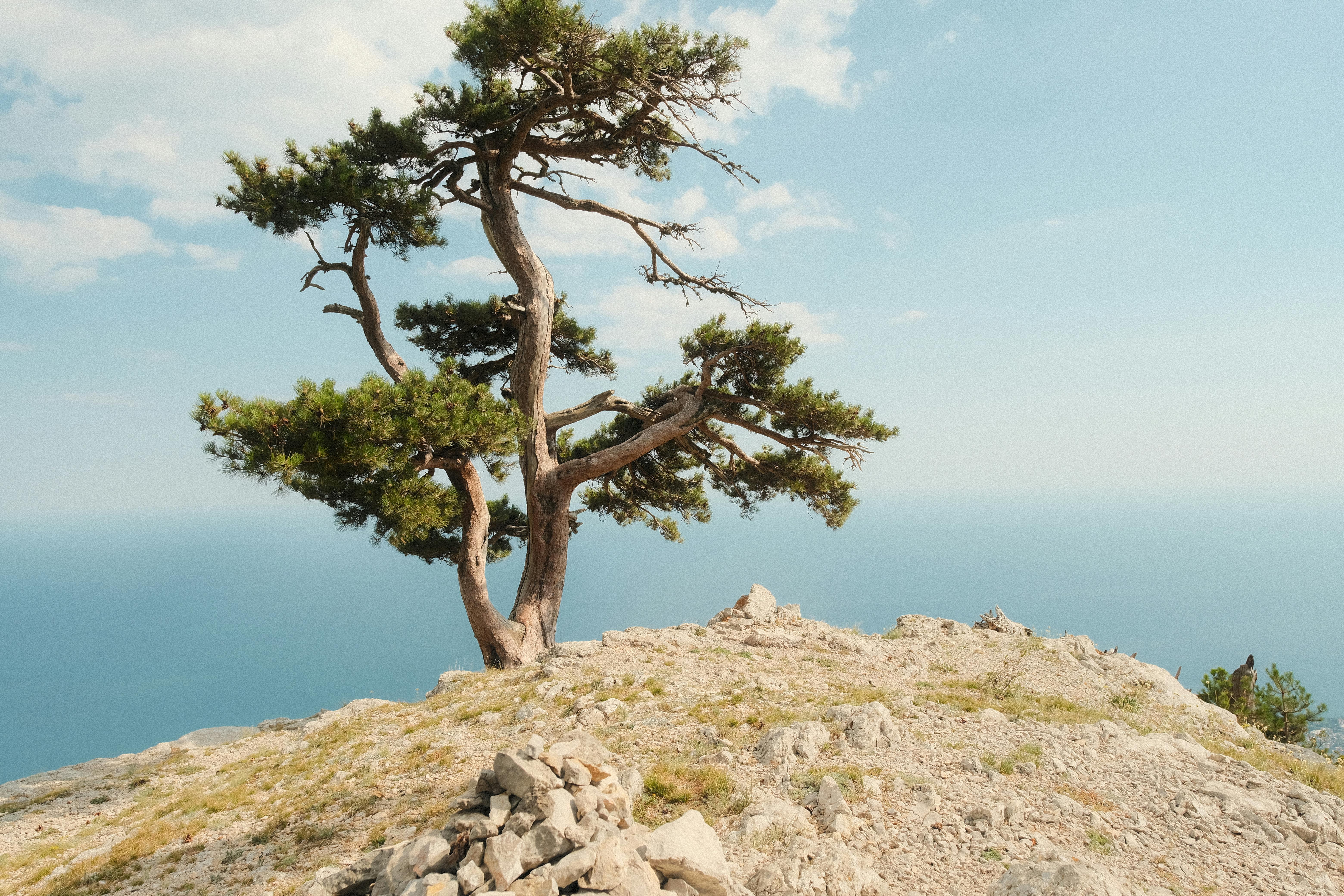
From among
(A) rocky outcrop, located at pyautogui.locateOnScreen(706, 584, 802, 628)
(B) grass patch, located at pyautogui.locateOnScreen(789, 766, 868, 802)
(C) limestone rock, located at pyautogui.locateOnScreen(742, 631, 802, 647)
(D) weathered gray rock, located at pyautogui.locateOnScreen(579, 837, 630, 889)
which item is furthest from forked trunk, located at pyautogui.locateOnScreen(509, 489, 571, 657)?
(D) weathered gray rock, located at pyautogui.locateOnScreen(579, 837, 630, 889)

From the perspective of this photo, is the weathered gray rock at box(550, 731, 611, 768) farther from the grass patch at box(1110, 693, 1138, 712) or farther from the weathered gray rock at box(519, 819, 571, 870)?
the grass patch at box(1110, 693, 1138, 712)

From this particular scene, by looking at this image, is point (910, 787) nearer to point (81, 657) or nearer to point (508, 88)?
point (508, 88)

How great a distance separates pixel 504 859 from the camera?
3.48m

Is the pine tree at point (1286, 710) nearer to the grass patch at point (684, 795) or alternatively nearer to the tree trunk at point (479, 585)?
the grass patch at point (684, 795)

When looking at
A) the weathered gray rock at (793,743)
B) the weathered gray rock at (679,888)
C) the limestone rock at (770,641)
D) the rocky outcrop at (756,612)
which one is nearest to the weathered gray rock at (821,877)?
the weathered gray rock at (679,888)

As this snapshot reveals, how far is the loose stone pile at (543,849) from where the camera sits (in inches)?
134

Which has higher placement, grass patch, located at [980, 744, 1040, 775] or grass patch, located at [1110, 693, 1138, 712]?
grass patch, located at [980, 744, 1040, 775]

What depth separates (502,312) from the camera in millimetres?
11938

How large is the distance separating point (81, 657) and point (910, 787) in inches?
8743

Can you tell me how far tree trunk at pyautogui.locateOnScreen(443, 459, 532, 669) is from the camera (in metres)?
10.7

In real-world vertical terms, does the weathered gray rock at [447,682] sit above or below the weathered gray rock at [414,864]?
above

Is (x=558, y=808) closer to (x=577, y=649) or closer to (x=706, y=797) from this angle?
(x=706, y=797)

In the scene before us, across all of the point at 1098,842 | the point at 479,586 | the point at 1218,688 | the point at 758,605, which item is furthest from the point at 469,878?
the point at 1218,688

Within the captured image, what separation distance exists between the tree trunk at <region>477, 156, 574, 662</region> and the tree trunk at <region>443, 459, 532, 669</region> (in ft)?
1.76
